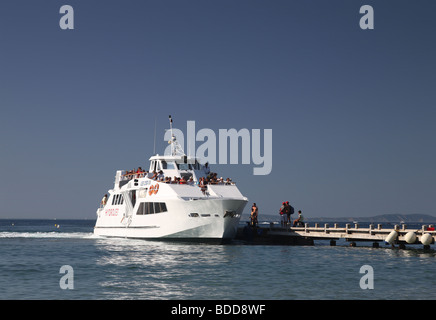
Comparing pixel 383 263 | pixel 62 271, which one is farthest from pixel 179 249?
pixel 383 263

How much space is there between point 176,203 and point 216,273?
40.9ft

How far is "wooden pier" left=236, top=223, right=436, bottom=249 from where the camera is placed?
33.0 metres

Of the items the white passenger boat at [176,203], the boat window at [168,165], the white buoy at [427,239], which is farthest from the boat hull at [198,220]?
the white buoy at [427,239]

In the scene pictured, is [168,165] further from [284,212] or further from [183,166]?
[284,212]

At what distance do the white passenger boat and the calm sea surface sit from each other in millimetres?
1511

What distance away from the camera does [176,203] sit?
35062 millimetres

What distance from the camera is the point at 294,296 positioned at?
17.9 metres

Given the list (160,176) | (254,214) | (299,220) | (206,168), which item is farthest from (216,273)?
(206,168)

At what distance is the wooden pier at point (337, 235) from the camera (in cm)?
3300

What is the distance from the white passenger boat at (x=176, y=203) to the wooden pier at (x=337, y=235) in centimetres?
521

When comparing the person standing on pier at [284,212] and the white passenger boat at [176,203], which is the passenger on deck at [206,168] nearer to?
the white passenger boat at [176,203]

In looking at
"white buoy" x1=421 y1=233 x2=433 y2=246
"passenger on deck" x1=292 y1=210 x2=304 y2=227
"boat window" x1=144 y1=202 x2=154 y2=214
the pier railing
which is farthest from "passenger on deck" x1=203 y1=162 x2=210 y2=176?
→ "white buoy" x1=421 y1=233 x2=433 y2=246
